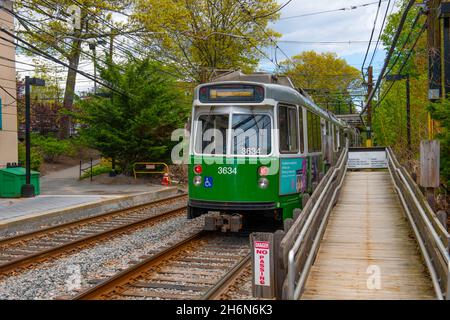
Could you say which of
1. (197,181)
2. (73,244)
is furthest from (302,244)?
(73,244)

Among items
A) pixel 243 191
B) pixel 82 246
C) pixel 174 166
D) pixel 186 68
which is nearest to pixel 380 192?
pixel 243 191

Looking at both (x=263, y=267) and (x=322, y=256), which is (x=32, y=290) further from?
(x=322, y=256)

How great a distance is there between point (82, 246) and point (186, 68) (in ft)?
88.0

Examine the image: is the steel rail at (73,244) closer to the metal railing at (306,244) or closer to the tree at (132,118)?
the metal railing at (306,244)

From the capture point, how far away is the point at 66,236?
39.4 feet

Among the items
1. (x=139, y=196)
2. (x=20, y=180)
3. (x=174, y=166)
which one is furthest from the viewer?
(x=174, y=166)

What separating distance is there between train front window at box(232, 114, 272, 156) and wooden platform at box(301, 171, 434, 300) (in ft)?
7.22

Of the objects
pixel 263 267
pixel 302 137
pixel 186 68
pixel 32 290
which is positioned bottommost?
pixel 32 290

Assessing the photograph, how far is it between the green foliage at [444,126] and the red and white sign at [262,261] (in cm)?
663

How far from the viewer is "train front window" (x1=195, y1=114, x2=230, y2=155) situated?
35.3 ft

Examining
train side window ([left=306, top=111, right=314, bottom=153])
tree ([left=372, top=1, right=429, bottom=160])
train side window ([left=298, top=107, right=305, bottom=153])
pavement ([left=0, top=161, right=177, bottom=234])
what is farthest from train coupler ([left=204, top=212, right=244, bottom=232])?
tree ([left=372, top=1, right=429, bottom=160])

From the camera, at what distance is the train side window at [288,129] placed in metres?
10.7

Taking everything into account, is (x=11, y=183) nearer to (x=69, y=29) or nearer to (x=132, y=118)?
(x=132, y=118)
